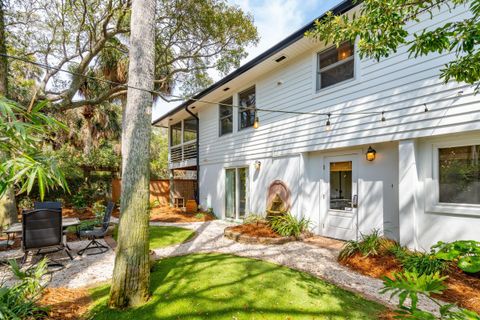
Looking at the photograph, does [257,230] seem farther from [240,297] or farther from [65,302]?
[65,302]

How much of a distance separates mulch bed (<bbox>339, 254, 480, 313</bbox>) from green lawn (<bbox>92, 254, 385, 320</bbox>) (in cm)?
81

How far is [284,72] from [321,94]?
5.77ft

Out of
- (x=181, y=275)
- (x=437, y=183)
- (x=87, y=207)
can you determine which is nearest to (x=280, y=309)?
(x=181, y=275)

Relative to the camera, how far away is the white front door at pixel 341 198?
6.22 metres

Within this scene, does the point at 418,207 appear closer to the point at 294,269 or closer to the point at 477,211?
the point at 477,211

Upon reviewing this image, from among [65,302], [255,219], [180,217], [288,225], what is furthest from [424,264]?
[180,217]

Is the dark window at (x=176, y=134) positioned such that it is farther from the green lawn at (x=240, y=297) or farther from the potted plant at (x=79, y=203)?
the green lawn at (x=240, y=297)

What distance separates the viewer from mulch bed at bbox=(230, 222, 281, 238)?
6.65 meters

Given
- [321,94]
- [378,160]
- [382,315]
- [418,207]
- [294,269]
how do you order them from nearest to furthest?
[382,315]
[294,269]
[418,207]
[378,160]
[321,94]

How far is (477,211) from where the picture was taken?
4211 millimetres

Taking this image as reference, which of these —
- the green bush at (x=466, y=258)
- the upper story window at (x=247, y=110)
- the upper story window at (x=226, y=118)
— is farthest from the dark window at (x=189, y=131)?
the green bush at (x=466, y=258)

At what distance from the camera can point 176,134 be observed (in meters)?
16.5

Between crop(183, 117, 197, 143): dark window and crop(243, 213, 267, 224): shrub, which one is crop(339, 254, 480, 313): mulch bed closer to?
crop(243, 213, 267, 224): shrub

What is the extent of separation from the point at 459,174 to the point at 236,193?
6971mm
